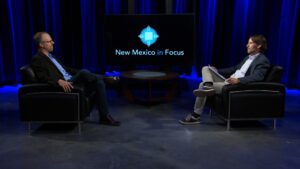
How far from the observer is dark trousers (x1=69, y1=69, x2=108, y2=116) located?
342 cm

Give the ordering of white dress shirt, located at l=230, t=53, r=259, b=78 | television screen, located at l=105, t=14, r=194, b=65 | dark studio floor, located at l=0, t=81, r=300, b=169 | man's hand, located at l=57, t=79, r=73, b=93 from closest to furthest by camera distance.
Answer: dark studio floor, located at l=0, t=81, r=300, b=169 < man's hand, located at l=57, t=79, r=73, b=93 < white dress shirt, located at l=230, t=53, r=259, b=78 < television screen, located at l=105, t=14, r=194, b=65

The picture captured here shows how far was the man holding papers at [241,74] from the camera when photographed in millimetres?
3277

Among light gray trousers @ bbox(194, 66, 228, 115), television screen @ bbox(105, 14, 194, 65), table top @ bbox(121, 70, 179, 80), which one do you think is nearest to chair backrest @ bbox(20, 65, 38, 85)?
table top @ bbox(121, 70, 179, 80)

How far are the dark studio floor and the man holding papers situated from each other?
259 mm

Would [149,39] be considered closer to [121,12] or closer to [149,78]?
[121,12]

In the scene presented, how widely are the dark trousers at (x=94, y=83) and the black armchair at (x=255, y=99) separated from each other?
A: 1.44 m

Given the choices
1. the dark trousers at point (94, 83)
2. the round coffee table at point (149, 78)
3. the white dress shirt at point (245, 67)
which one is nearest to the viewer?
the dark trousers at point (94, 83)

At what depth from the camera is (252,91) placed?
127 inches

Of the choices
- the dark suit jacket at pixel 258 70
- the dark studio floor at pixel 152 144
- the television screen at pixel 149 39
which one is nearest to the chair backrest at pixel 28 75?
the dark studio floor at pixel 152 144

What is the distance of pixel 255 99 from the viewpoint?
3238 mm

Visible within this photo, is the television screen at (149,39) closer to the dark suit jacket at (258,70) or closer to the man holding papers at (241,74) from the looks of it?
the man holding papers at (241,74)

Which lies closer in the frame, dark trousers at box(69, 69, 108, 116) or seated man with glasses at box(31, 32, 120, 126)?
seated man with glasses at box(31, 32, 120, 126)

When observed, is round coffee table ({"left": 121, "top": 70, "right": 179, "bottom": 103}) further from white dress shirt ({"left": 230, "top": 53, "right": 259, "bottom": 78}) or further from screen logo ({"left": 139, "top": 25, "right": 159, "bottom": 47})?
white dress shirt ({"left": 230, "top": 53, "right": 259, "bottom": 78})

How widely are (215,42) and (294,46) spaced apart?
1486 mm
